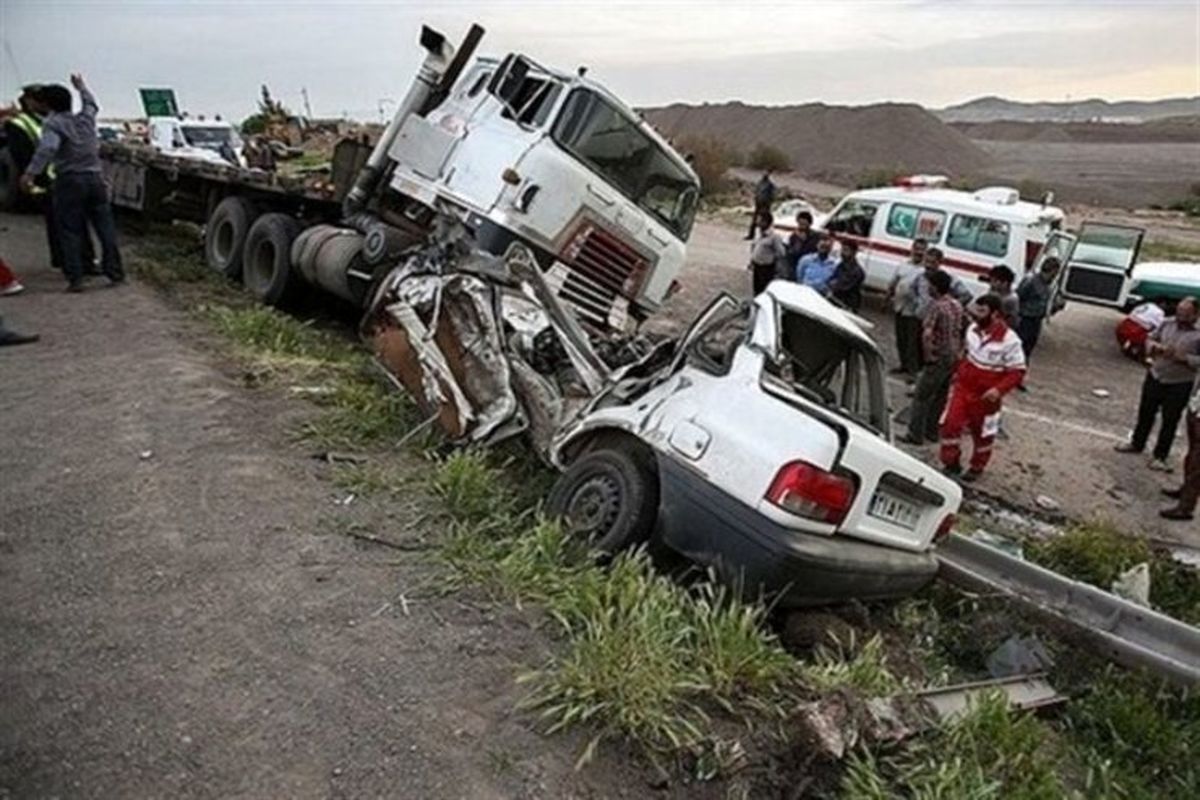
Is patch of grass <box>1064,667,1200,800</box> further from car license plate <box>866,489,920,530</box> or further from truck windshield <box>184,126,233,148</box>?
truck windshield <box>184,126,233,148</box>

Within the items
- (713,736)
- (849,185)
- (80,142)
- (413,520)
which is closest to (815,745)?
(713,736)

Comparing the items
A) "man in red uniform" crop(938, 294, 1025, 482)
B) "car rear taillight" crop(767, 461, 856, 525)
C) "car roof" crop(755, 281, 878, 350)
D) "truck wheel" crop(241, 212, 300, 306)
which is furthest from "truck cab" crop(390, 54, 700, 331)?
"car rear taillight" crop(767, 461, 856, 525)

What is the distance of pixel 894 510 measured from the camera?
13.4 feet

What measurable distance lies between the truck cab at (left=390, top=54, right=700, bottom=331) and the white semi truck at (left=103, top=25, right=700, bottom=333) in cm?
1

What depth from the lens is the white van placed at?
451 inches

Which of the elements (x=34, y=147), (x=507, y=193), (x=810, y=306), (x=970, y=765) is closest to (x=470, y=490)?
(x=810, y=306)

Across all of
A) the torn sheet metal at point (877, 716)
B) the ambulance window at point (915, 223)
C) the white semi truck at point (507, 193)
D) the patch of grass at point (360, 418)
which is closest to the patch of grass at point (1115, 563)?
the torn sheet metal at point (877, 716)

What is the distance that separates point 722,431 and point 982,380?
3.84m

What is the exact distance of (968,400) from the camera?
7.04 m

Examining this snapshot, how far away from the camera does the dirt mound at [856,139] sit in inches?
1652

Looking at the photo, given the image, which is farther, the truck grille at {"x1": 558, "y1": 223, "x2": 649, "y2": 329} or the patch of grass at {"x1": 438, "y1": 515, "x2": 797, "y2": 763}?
the truck grille at {"x1": 558, "y1": 223, "x2": 649, "y2": 329}

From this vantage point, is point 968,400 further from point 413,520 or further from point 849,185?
point 849,185

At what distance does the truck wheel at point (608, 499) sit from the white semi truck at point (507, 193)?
3170 millimetres

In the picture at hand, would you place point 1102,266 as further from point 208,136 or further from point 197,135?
point 197,135
